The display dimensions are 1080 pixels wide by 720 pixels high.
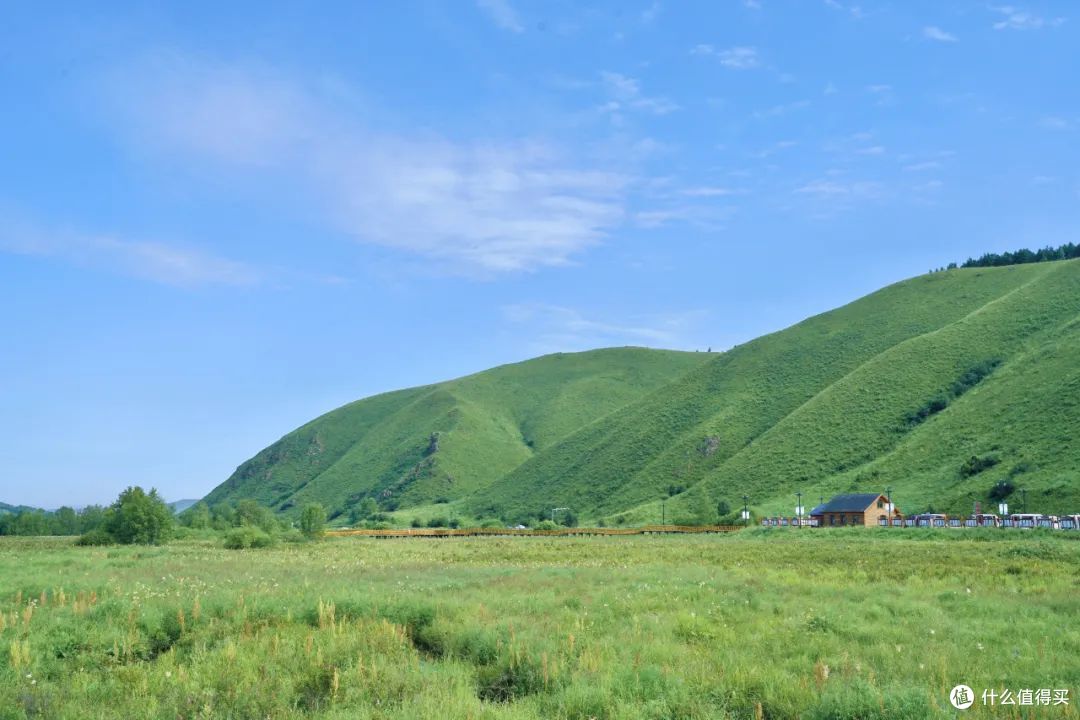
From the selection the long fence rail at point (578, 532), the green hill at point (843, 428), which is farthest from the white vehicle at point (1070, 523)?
the long fence rail at point (578, 532)

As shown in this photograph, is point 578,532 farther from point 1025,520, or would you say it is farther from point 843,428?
point 843,428

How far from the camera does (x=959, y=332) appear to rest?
121750 mm

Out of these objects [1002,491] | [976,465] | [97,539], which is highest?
[976,465]

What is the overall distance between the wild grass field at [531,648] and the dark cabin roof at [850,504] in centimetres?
5521

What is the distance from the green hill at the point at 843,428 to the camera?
8294 centimetres

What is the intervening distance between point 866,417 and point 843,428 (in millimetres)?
3563

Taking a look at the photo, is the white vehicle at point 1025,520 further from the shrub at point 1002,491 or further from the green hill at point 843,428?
the shrub at point 1002,491

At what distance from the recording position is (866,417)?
107 m

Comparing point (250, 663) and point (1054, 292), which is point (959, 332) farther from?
point (250, 663)

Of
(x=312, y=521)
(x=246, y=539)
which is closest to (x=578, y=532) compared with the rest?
(x=312, y=521)

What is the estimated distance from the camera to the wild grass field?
35.2ft

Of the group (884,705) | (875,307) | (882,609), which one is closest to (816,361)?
(875,307)

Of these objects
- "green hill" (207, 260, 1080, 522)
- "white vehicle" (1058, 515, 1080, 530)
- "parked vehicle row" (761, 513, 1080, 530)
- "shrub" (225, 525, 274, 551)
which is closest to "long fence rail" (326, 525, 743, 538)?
"parked vehicle row" (761, 513, 1080, 530)

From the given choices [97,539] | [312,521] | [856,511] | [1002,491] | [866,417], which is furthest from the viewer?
[866,417]
